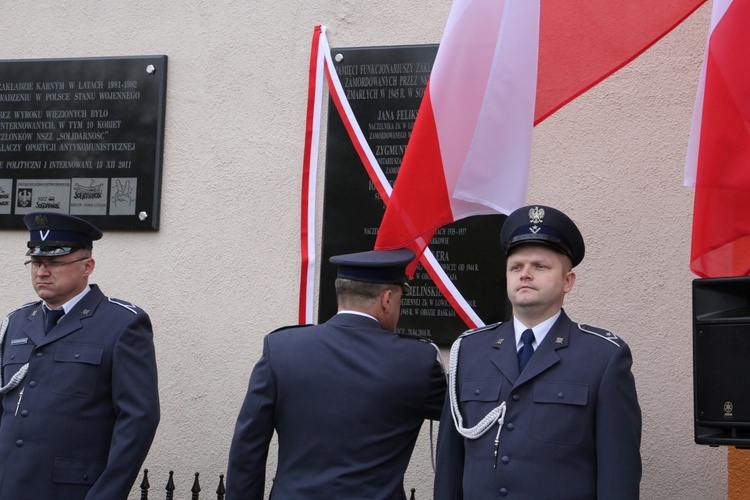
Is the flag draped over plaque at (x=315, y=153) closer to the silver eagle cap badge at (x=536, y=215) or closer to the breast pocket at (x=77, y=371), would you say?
the breast pocket at (x=77, y=371)

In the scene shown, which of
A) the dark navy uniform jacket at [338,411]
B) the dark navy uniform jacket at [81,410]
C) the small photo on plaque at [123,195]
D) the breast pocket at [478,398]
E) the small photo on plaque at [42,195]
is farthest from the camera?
the small photo on plaque at [42,195]

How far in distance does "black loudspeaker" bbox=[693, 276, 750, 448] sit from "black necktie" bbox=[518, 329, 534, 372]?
1.58ft

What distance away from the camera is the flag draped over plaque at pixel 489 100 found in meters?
3.41

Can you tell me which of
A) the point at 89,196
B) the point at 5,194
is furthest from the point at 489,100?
the point at 5,194

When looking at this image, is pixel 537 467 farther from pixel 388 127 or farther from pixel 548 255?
pixel 388 127

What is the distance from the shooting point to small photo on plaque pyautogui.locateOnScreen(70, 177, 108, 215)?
502 centimetres

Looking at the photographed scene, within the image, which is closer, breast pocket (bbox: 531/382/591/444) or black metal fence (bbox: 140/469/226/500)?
breast pocket (bbox: 531/382/591/444)

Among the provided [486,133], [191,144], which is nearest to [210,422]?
[191,144]

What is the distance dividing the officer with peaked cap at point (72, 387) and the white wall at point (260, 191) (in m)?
0.98

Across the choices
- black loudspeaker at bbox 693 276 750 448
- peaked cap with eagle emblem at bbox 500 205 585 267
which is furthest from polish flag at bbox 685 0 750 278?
peaked cap with eagle emblem at bbox 500 205 585 267

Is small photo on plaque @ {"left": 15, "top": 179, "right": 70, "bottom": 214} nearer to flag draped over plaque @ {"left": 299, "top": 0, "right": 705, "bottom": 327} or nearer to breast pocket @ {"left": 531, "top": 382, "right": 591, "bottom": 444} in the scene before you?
flag draped over plaque @ {"left": 299, "top": 0, "right": 705, "bottom": 327}

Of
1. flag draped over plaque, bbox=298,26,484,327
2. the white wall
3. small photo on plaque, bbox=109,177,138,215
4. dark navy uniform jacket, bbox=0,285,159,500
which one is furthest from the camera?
small photo on plaque, bbox=109,177,138,215

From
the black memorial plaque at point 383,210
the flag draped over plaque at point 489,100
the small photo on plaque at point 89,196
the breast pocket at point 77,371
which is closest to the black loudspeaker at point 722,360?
the flag draped over plaque at point 489,100

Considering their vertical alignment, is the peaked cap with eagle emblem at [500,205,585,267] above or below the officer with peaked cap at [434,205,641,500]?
above
